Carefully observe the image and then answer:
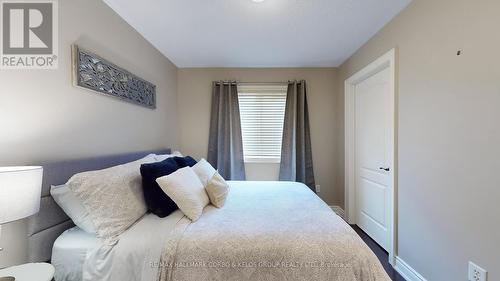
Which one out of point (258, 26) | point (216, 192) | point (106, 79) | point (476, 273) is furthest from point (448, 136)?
point (106, 79)

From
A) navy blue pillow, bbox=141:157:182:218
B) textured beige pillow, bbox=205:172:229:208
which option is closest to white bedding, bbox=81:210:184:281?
navy blue pillow, bbox=141:157:182:218

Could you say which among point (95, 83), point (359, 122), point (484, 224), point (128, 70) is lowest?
point (484, 224)

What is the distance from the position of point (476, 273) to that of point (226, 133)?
2.95 meters

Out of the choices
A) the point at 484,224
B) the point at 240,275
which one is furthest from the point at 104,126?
the point at 484,224

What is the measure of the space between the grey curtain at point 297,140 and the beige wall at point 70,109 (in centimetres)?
203

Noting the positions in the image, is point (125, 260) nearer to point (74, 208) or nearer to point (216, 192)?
point (74, 208)

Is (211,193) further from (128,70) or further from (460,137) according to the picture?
(460,137)

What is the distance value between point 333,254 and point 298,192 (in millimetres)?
1045

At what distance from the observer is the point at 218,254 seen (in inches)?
47.9

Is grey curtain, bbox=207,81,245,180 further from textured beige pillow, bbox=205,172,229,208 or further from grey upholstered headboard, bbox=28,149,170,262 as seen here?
grey upholstered headboard, bbox=28,149,170,262

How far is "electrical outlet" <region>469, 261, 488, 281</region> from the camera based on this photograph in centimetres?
131

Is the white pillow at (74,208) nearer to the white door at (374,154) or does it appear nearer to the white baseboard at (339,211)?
the white door at (374,154)

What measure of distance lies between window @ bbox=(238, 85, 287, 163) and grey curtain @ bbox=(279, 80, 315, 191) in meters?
0.12

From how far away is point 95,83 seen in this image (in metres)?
1.77
